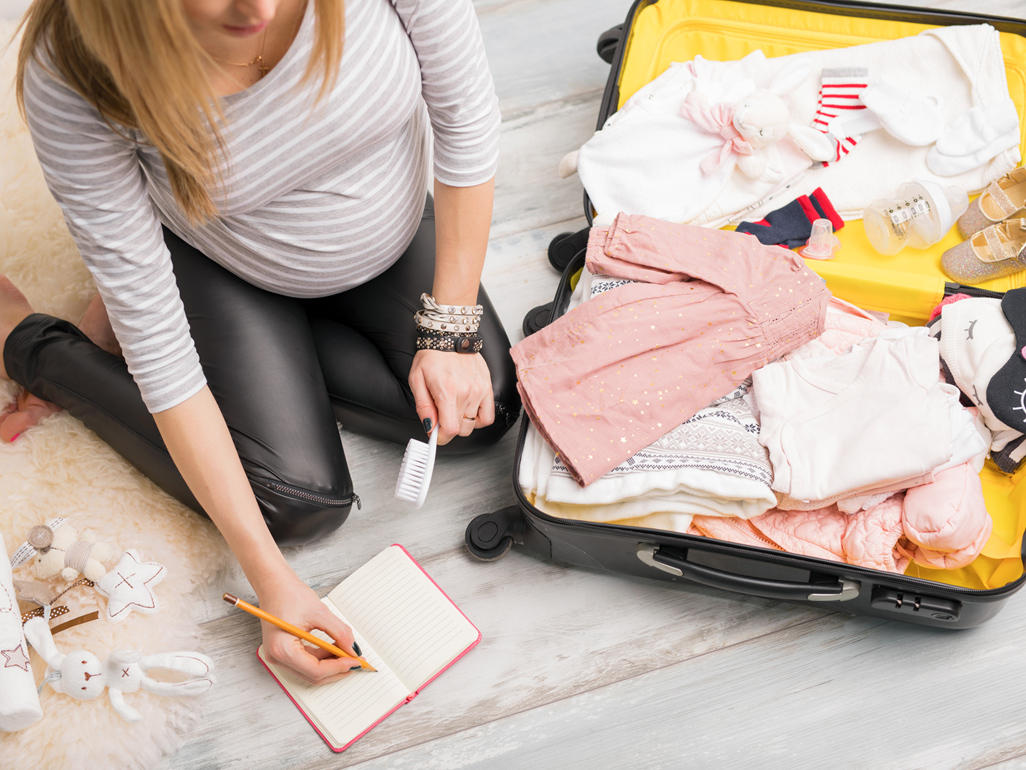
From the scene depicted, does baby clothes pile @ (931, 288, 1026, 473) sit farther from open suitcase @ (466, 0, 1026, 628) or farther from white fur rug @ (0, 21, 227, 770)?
white fur rug @ (0, 21, 227, 770)

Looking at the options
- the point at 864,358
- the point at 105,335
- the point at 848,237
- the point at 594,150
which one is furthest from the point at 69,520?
the point at 848,237

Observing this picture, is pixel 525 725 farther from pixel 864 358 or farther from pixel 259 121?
pixel 259 121

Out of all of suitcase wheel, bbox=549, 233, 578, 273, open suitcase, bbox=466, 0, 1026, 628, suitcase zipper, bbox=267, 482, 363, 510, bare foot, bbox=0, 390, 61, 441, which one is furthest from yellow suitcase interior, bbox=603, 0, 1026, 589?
bare foot, bbox=0, 390, 61, 441

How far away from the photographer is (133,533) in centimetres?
102

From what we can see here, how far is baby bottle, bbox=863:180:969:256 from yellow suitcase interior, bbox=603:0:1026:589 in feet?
0.06

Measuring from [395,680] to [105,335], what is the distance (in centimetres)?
61

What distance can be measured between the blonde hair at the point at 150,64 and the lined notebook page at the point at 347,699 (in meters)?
0.57

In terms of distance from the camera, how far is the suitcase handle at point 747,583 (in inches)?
34.0

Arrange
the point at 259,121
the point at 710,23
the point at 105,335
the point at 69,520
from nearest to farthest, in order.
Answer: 1. the point at 259,121
2. the point at 69,520
3. the point at 105,335
4. the point at 710,23

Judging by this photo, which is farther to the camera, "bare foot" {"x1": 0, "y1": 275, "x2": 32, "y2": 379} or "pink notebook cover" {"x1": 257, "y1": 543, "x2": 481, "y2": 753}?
"bare foot" {"x1": 0, "y1": 275, "x2": 32, "y2": 379}

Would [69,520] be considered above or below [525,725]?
above

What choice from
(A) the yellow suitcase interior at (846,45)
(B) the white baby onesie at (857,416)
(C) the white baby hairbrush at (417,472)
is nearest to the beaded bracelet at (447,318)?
(C) the white baby hairbrush at (417,472)

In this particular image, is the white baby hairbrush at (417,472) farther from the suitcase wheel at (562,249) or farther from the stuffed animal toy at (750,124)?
the stuffed animal toy at (750,124)

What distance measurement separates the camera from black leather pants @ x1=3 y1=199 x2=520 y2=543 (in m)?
0.96
